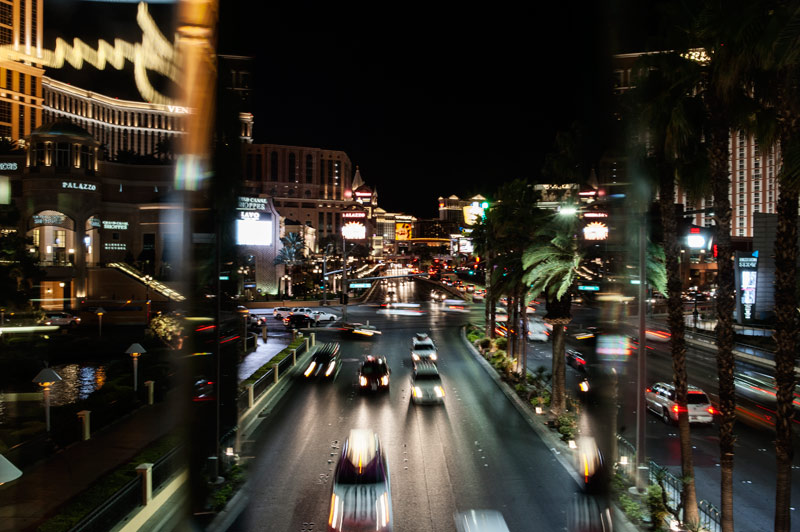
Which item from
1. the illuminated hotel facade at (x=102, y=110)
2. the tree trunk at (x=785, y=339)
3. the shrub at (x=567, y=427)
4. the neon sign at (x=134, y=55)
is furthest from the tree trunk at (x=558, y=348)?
the neon sign at (x=134, y=55)

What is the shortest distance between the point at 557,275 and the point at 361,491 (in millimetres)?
12534

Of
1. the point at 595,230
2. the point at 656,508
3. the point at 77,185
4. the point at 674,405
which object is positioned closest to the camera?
the point at 77,185

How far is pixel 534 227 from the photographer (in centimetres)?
2461

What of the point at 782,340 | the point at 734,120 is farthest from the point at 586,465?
the point at 734,120

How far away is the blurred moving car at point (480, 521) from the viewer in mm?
9719

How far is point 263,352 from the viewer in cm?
3588

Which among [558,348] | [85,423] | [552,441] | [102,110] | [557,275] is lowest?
[552,441]

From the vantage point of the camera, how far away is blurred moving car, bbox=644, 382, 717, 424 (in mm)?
19281

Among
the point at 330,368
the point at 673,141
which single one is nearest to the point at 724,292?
the point at 673,141

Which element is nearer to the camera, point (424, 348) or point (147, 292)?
point (424, 348)

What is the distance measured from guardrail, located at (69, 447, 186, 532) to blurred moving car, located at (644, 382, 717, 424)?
654 inches

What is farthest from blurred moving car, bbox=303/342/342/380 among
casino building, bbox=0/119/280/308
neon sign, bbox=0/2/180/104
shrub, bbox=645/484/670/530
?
neon sign, bbox=0/2/180/104

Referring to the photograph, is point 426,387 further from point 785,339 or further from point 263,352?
point 263,352

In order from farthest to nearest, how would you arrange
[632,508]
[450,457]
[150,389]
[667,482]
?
[150,389], [450,457], [667,482], [632,508]
